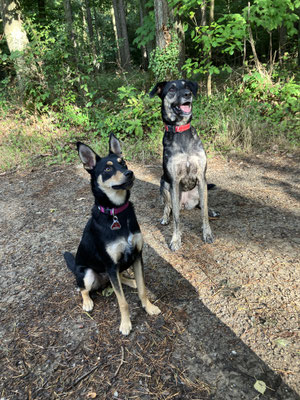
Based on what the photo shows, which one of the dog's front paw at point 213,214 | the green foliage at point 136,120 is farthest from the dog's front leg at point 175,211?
the green foliage at point 136,120

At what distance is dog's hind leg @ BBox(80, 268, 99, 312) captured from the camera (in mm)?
2713

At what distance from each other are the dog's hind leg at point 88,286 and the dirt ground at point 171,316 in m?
0.08

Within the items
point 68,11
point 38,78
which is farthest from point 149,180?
point 68,11

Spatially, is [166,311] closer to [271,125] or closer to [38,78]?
[271,125]

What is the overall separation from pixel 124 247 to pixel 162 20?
22.1ft

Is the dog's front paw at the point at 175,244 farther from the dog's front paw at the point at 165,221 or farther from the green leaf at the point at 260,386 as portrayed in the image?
the green leaf at the point at 260,386

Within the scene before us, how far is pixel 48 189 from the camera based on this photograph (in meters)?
5.80

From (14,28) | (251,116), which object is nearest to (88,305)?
(251,116)

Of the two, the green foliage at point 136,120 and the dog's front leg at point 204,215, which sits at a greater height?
the green foliage at point 136,120

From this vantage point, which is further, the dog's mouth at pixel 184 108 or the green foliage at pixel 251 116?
the green foliage at pixel 251 116

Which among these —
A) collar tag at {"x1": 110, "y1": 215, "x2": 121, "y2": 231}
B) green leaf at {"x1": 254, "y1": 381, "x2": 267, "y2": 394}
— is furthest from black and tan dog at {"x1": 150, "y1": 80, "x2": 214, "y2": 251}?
green leaf at {"x1": 254, "y1": 381, "x2": 267, "y2": 394}

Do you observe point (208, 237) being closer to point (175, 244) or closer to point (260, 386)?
point (175, 244)

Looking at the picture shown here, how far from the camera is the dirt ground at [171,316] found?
81.4 inches

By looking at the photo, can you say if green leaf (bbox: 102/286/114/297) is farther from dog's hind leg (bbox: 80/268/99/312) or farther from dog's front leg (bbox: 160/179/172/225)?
dog's front leg (bbox: 160/179/172/225)
